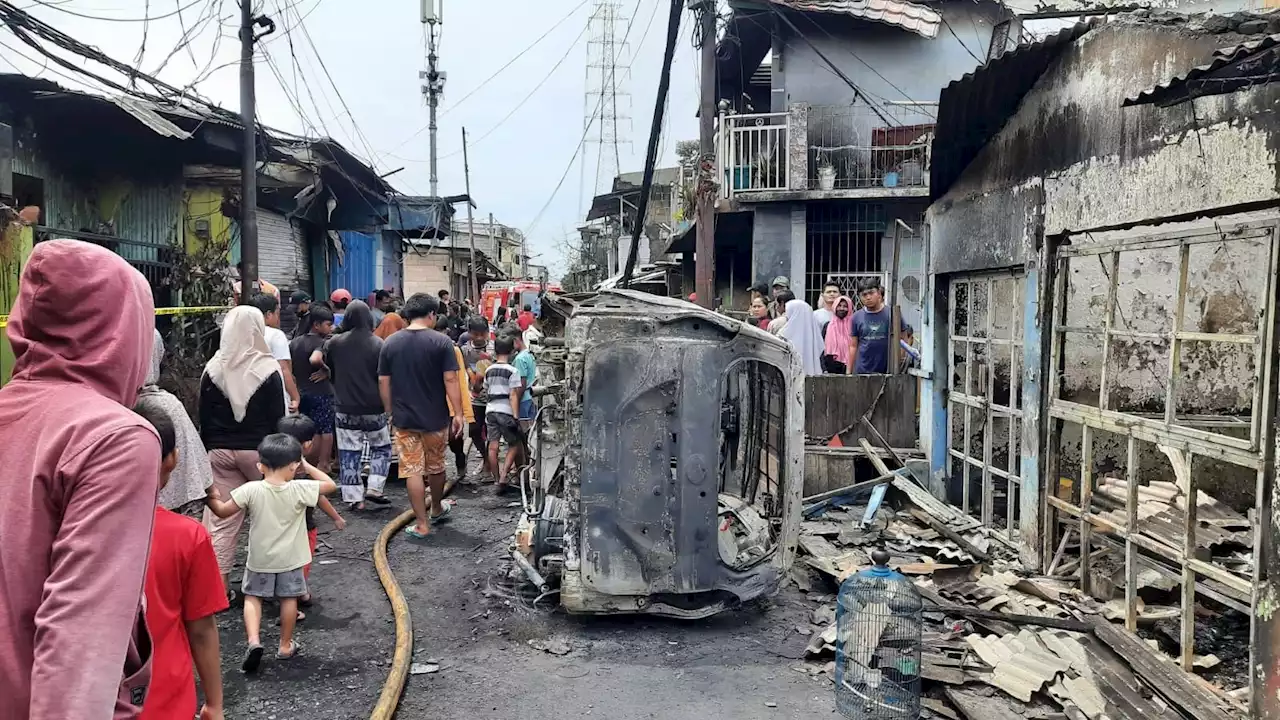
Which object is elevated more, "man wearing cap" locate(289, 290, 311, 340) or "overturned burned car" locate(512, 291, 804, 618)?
"man wearing cap" locate(289, 290, 311, 340)

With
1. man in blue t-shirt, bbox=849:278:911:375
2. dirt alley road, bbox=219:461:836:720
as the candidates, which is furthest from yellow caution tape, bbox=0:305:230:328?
man in blue t-shirt, bbox=849:278:911:375

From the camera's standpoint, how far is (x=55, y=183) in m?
9.60

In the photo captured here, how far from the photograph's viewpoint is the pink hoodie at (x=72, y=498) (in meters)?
1.38

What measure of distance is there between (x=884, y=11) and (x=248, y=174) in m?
11.4

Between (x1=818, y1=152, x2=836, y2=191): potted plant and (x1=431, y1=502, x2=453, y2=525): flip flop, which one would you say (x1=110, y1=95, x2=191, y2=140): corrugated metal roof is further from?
(x1=818, y1=152, x2=836, y2=191): potted plant

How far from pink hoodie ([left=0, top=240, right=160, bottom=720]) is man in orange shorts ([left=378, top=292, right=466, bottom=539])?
5277mm

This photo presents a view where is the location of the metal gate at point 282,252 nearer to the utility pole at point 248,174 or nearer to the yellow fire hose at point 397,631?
the utility pole at point 248,174

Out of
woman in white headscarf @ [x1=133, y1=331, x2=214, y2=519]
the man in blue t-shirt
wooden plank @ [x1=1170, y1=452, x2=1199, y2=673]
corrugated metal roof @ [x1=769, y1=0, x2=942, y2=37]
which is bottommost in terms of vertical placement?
wooden plank @ [x1=1170, y1=452, x2=1199, y2=673]

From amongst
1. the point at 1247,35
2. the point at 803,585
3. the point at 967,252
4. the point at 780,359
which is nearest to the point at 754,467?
the point at 803,585

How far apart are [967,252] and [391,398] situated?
16.5 ft

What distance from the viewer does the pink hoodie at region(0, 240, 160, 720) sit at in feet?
4.54

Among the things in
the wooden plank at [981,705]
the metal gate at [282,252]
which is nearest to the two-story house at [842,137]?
the metal gate at [282,252]

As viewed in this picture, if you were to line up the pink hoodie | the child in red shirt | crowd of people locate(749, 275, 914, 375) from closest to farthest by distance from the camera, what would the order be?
the pink hoodie → the child in red shirt → crowd of people locate(749, 275, 914, 375)

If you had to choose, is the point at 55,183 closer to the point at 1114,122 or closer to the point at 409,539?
the point at 409,539
